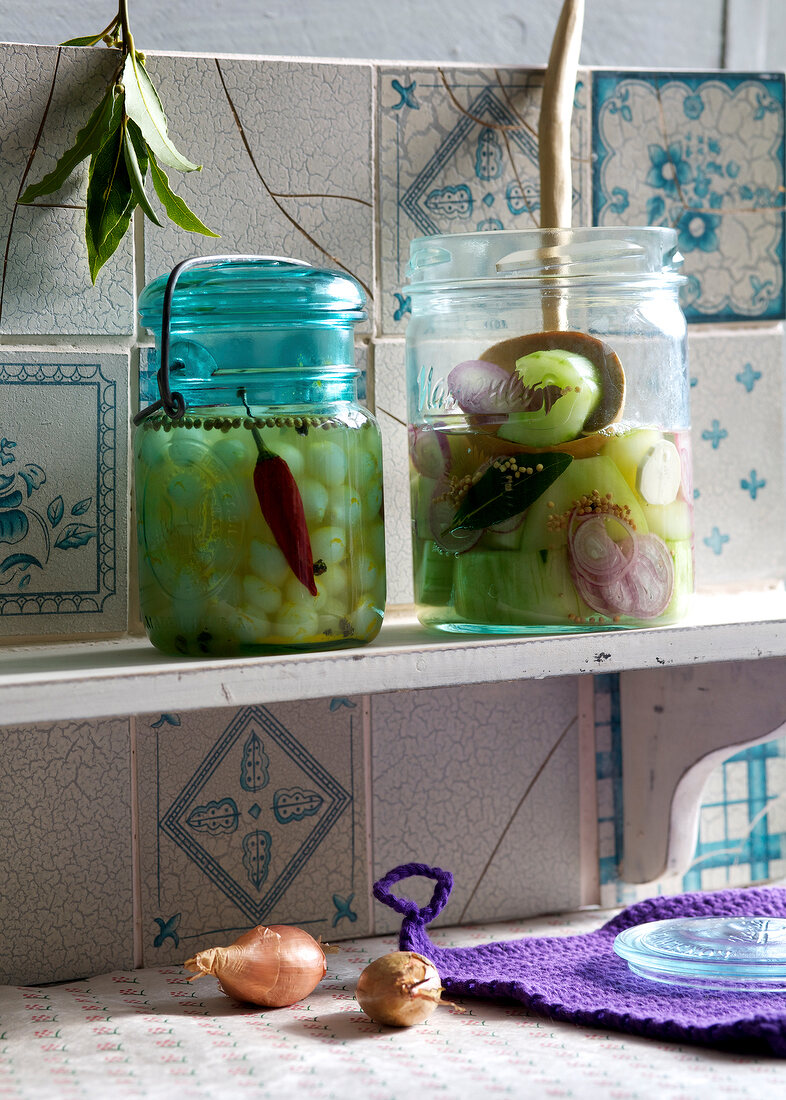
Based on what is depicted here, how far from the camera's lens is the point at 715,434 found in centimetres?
84

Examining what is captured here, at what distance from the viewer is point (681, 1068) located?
0.56 meters

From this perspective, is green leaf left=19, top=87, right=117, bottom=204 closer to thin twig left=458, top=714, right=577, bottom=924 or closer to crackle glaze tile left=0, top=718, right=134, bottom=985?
crackle glaze tile left=0, top=718, right=134, bottom=985

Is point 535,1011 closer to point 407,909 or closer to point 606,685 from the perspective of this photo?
point 407,909

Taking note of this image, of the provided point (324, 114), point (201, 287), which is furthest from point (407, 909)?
point (324, 114)

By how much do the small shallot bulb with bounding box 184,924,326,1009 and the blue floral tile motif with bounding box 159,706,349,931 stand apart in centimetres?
10

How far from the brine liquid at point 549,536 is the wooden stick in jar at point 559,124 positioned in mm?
177

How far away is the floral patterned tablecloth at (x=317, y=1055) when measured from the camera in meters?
0.54

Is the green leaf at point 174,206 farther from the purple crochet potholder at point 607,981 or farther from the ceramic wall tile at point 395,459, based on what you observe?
the purple crochet potholder at point 607,981

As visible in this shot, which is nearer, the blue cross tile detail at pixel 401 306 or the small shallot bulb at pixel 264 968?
the small shallot bulb at pixel 264 968

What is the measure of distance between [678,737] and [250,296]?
402 millimetres

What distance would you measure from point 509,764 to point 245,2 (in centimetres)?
53

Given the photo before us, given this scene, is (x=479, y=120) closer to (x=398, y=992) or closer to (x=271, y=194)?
(x=271, y=194)

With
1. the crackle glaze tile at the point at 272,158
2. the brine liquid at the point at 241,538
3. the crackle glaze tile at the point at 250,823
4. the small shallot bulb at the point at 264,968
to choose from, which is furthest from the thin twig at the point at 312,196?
the small shallot bulb at the point at 264,968

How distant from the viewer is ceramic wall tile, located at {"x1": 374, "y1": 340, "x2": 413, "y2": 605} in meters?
0.76
